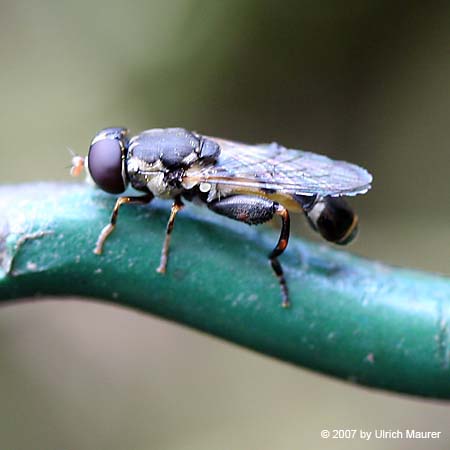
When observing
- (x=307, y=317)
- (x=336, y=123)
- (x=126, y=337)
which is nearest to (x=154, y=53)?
(x=336, y=123)

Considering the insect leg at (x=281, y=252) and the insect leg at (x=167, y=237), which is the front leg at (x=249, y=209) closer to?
the insect leg at (x=281, y=252)

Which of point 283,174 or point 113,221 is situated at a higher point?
point 283,174

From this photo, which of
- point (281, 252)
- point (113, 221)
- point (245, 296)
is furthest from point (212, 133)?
point (245, 296)

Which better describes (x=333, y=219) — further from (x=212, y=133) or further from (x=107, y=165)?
(x=212, y=133)

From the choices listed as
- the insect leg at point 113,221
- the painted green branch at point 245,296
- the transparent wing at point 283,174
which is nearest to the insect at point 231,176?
the transparent wing at point 283,174

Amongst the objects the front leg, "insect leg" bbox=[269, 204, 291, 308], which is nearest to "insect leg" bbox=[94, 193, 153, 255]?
the front leg

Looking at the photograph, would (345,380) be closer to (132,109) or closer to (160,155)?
(160,155)
